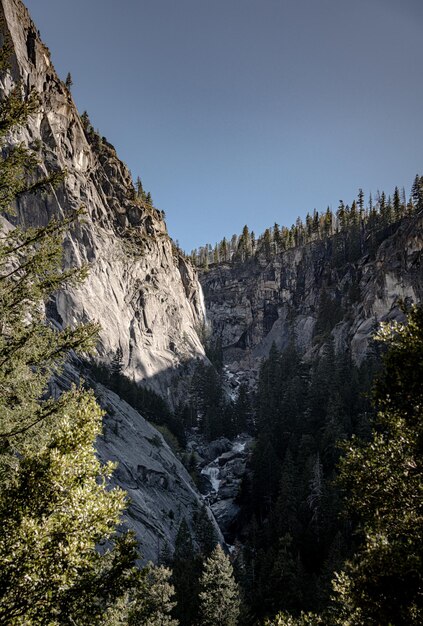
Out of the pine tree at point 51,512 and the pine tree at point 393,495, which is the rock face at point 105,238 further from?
the pine tree at point 393,495

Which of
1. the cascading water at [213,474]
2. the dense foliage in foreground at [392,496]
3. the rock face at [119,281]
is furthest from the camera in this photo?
the cascading water at [213,474]

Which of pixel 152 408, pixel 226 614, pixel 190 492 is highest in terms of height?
pixel 152 408

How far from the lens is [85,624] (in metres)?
6.40

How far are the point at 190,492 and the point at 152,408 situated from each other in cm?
2190

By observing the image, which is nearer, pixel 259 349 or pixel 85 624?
pixel 85 624

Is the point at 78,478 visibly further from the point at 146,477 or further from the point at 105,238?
Result: the point at 105,238

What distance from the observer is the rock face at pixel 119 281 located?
47719mm

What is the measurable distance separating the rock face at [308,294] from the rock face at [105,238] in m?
29.1

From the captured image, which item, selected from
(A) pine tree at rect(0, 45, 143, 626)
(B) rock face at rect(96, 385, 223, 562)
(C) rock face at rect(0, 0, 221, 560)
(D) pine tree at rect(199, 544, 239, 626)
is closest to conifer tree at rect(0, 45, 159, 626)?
(A) pine tree at rect(0, 45, 143, 626)

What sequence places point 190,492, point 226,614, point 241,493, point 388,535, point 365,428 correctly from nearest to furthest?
point 388,535 → point 226,614 → point 365,428 → point 190,492 → point 241,493

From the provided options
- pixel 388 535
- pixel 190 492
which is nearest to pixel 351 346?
pixel 190 492

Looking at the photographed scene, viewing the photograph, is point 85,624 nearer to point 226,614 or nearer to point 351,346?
point 226,614

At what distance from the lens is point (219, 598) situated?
89.0ft

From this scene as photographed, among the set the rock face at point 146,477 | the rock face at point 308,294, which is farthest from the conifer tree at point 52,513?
the rock face at point 308,294
